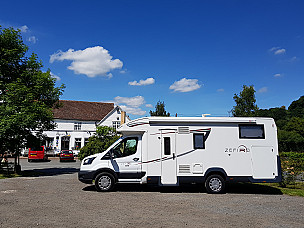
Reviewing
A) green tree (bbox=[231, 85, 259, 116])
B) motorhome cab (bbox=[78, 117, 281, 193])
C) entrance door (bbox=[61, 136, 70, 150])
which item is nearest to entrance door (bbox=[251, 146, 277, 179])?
motorhome cab (bbox=[78, 117, 281, 193])

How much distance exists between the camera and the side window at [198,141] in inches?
404

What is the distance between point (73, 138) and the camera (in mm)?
42938

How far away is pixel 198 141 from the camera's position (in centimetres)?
1030

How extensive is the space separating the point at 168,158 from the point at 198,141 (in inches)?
55.4

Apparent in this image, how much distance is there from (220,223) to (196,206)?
5.84 feet

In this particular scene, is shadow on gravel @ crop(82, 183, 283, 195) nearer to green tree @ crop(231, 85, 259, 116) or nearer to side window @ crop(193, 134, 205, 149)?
side window @ crop(193, 134, 205, 149)

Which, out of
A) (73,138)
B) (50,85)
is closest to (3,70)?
(50,85)

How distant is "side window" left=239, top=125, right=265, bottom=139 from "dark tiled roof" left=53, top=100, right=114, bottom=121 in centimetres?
3672

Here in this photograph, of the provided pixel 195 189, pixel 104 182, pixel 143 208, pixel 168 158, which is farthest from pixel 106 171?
pixel 195 189

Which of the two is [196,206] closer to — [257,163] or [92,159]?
[257,163]

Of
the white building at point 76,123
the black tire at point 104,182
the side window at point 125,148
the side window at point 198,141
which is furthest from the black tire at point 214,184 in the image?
the white building at point 76,123

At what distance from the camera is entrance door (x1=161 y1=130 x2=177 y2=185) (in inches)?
398

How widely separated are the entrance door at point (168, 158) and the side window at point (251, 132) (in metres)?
2.77

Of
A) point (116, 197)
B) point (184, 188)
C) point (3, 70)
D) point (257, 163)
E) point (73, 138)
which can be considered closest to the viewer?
point (116, 197)
